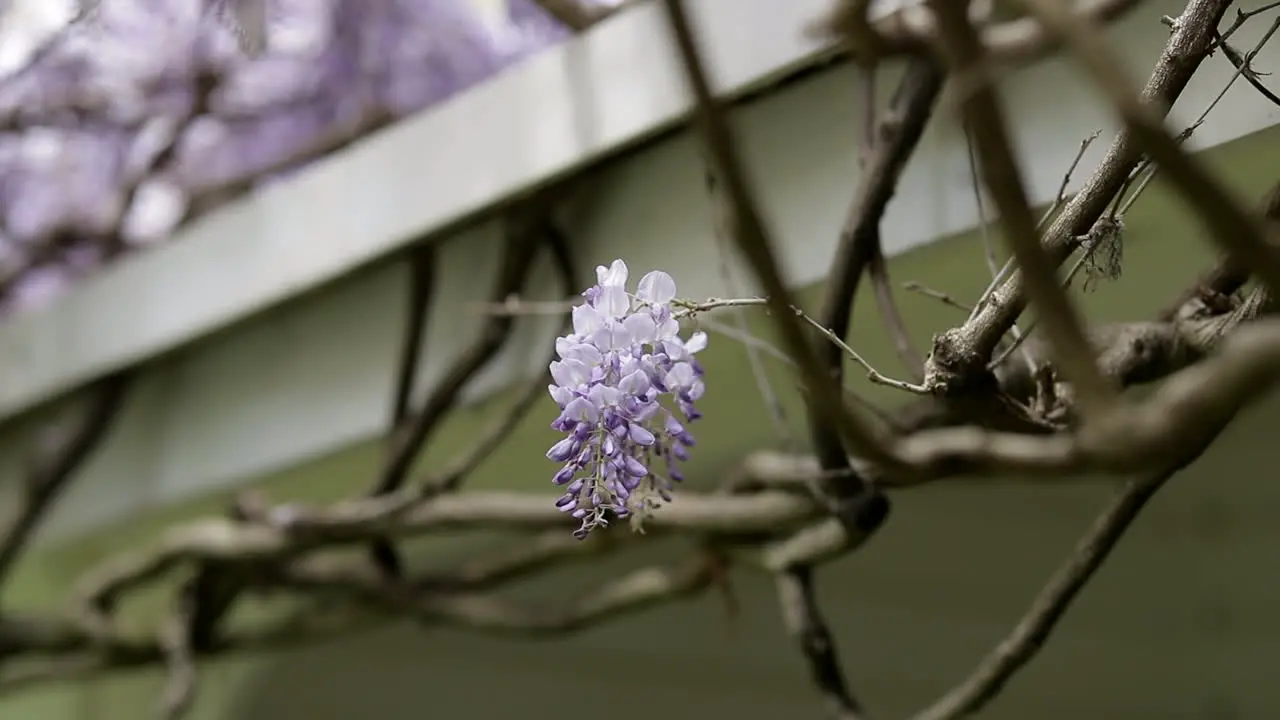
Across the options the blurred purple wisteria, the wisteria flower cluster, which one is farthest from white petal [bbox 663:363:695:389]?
the blurred purple wisteria

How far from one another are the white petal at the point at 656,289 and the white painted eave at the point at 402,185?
0.21 metres

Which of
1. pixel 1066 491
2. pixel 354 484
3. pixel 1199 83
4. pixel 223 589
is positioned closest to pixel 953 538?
pixel 1066 491

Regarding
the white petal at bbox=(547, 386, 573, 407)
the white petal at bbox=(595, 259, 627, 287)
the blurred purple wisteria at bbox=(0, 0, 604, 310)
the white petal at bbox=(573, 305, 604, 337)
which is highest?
the blurred purple wisteria at bbox=(0, 0, 604, 310)

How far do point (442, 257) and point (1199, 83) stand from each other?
1.98 feet

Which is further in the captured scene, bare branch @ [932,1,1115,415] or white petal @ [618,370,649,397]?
white petal @ [618,370,649,397]

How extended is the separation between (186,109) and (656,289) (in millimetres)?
1088

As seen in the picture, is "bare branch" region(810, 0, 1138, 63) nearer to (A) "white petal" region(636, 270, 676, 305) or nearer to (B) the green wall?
(A) "white petal" region(636, 270, 676, 305)

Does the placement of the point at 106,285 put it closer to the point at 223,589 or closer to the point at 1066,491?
the point at 223,589

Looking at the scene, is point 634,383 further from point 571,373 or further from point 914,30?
point 914,30

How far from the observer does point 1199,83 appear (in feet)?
1.78

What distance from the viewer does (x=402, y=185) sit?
0.92 metres

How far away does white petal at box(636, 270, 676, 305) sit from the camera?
415mm

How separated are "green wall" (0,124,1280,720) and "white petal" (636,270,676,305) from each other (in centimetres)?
80

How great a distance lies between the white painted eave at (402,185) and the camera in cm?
72
